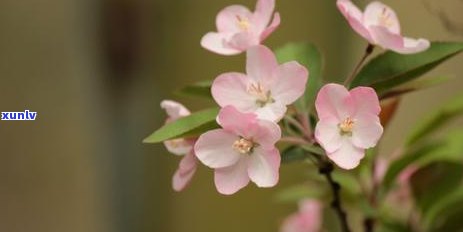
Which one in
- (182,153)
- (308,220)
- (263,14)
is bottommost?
(308,220)

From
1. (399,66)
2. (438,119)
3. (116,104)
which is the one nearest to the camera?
(399,66)

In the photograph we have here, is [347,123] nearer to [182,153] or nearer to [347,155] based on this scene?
[347,155]

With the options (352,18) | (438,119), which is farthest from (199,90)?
(438,119)

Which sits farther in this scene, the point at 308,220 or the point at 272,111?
the point at 308,220

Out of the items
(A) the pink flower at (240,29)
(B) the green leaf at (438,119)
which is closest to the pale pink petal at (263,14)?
(A) the pink flower at (240,29)

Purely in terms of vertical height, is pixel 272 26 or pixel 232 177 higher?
pixel 272 26

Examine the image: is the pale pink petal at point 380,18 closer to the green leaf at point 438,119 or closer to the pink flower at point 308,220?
the green leaf at point 438,119

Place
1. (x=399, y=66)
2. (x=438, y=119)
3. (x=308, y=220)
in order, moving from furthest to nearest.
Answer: (x=308, y=220) → (x=438, y=119) → (x=399, y=66)

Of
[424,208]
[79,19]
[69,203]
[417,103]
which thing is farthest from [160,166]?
[424,208]

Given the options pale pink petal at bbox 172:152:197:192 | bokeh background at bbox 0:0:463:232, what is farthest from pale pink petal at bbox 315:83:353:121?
bokeh background at bbox 0:0:463:232
